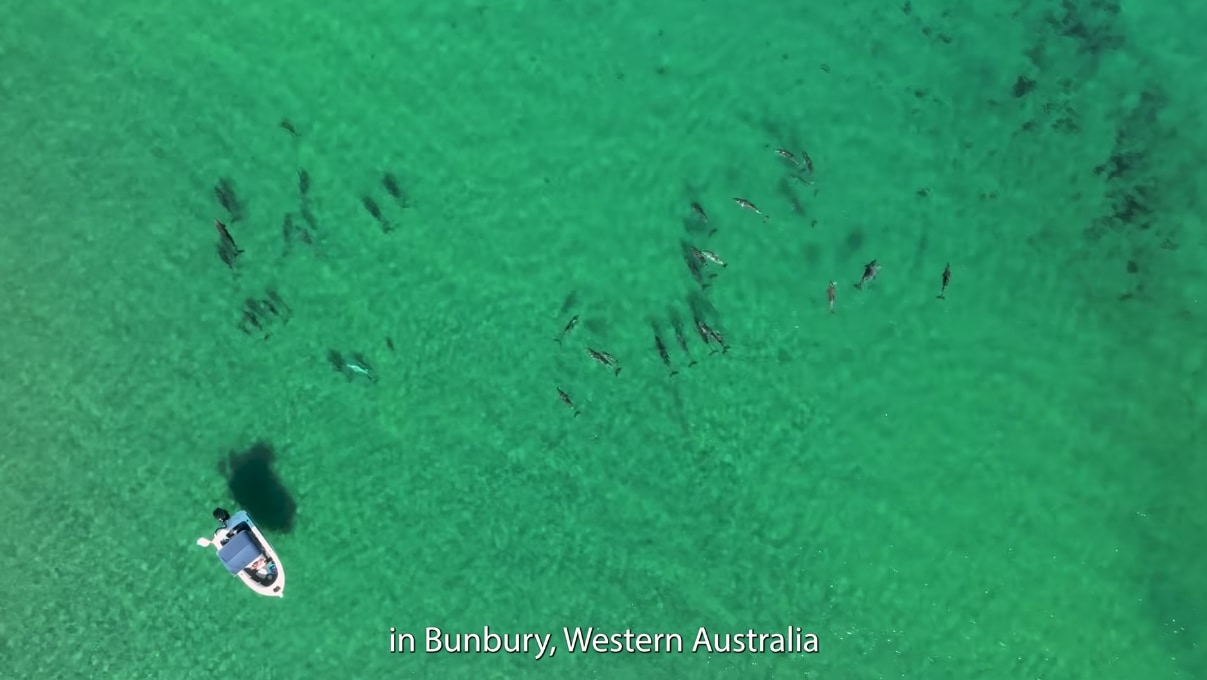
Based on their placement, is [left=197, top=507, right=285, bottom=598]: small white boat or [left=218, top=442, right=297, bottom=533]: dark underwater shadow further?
[left=218, top=442, right=297, bottom=533]: dark underwater shadow

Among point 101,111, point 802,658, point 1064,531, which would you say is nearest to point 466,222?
point 101,111

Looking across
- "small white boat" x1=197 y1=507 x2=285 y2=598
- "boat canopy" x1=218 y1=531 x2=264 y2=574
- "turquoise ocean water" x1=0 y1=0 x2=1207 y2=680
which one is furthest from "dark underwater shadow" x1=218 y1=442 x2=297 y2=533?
"boat canopy" x1=218 y1=531 x2=264 y2=574

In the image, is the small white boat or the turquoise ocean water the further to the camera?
the turquoise ocean water

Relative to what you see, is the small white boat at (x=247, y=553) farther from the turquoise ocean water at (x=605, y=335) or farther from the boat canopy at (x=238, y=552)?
the turquoise ocean water at (x=605, y=335)

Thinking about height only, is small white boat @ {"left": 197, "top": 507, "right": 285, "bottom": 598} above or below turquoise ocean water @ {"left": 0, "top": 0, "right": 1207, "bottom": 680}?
below

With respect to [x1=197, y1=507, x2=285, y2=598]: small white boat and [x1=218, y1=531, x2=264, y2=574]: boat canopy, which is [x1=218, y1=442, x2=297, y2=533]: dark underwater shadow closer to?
[x1=197, y1=507, x2=285, y2=598]: small white boat

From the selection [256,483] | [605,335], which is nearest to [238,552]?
[256,483]

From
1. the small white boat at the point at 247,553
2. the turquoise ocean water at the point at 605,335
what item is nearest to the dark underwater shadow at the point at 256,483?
the turquoise ocean water at the point at 605,335

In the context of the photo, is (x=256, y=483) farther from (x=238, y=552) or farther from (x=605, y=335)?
(x=605, y=335)

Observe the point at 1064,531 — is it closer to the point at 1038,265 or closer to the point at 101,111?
the point at 1038,265
